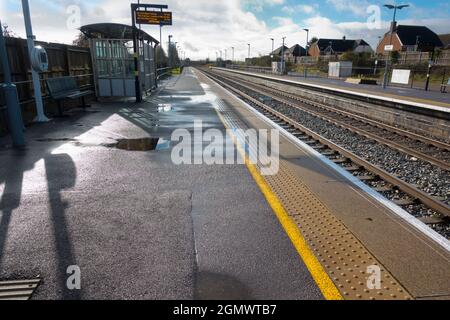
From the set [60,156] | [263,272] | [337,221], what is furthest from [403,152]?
[60,156]

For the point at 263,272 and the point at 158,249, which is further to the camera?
the point at 158,249

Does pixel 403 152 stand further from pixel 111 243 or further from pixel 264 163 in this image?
pixel 111 243

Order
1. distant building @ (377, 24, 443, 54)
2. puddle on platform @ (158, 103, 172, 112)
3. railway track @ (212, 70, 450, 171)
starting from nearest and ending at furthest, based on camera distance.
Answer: railway track @ (212, 70, 450, 171), puddle on platform @ (158, 103, 172, 112), distant building @ (377, 24, 443, 54)

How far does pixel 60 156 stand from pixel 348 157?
221 inches

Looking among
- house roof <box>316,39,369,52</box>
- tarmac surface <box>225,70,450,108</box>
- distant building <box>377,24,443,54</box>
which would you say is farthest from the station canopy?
house roof <box>316,39,369,52</box>

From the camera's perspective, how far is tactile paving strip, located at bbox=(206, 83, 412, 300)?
2906mm

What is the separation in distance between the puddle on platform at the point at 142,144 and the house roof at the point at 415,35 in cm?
7903

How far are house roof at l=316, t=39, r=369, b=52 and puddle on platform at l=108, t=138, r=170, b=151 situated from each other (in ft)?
341

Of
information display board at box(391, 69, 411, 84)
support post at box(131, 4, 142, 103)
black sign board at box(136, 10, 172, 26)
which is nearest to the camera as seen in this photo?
support post at box(131, 4, 142, 103)

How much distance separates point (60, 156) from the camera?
691 centimetres

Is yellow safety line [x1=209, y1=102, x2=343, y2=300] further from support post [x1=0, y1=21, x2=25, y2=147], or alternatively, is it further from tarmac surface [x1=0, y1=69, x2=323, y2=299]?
support post [x1=0, y1=21, x2=25, y2=147]

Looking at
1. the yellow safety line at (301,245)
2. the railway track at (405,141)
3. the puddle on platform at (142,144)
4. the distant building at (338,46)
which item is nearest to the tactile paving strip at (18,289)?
the yellow safety line at (301,245)

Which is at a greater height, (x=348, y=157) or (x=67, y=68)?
(x=67, y=68)

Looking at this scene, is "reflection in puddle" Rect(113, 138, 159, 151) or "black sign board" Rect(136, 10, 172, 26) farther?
"black sign board" Rect(136, 10, 172, 26)
